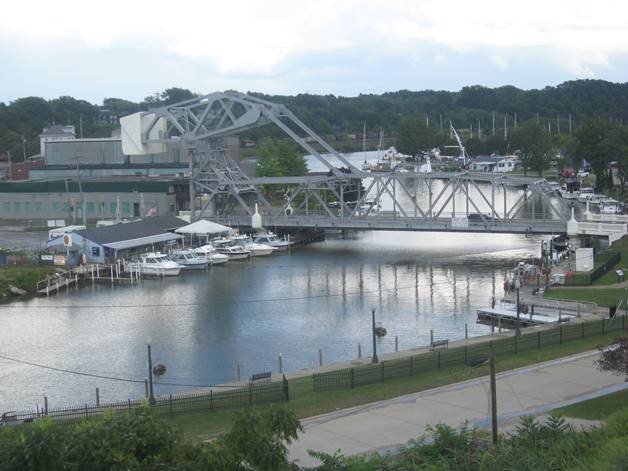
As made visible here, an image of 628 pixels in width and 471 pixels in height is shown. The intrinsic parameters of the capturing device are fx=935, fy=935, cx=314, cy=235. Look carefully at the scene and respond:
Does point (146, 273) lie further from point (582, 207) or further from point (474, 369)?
point (582, 207)

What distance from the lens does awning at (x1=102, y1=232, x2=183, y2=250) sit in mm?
53000

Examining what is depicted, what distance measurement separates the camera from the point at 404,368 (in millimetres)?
24953

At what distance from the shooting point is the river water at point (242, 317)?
2972 cm

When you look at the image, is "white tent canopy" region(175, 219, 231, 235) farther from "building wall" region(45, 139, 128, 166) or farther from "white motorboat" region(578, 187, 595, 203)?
"white motorboat" region(578, 187, 595, 203)

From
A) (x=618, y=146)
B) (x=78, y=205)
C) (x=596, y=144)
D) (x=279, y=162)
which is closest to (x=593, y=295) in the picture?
(x=78, y=205)

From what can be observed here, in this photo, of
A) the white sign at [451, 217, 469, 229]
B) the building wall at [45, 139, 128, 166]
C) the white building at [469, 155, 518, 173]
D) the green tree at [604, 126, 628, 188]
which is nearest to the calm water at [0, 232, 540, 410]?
the white sign at [451, 217, 469, 229]

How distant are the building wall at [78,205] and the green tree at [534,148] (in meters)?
56.1

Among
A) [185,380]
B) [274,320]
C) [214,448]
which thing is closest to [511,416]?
[214,448]

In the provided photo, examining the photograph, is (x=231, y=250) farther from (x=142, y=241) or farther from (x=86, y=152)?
(x=86, y=152)

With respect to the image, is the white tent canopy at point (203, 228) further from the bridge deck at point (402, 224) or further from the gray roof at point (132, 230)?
the bridge deck at point (402, 224)

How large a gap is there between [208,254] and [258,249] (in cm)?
409

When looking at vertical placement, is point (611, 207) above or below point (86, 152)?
below

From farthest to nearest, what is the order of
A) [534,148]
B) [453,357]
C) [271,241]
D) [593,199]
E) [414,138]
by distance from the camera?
[414,138], [534,148], [593,199], [271,241], [453,357]

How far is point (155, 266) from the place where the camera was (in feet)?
166
